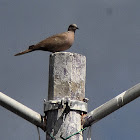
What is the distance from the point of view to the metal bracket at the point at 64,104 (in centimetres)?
612

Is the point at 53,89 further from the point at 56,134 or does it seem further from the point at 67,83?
the point at 56,134

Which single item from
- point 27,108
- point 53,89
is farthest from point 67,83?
point 27,108

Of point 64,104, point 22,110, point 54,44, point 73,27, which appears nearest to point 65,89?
point 64,104

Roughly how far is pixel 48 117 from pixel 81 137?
1.60 ft

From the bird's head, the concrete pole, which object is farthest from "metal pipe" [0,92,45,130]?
the bird's head

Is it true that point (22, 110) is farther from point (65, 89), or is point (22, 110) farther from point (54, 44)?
point (54, 44)

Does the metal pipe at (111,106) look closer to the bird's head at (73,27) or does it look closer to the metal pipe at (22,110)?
the metal pipe at (22,110)

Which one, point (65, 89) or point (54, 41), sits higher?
point (54, 41)

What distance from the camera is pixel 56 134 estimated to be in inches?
237

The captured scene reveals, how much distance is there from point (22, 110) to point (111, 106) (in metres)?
1.12

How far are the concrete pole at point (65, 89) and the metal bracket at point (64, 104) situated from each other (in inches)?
1.9

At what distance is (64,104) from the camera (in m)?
6.12

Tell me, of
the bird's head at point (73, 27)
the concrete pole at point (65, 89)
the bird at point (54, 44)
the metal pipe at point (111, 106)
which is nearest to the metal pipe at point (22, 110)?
the concrete pole at point (65, 89)

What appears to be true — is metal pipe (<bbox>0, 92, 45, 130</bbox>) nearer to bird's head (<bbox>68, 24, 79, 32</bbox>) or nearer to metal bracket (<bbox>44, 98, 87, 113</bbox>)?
metal bracket (<bbox>44, 98, 87, 113</bbox>)
